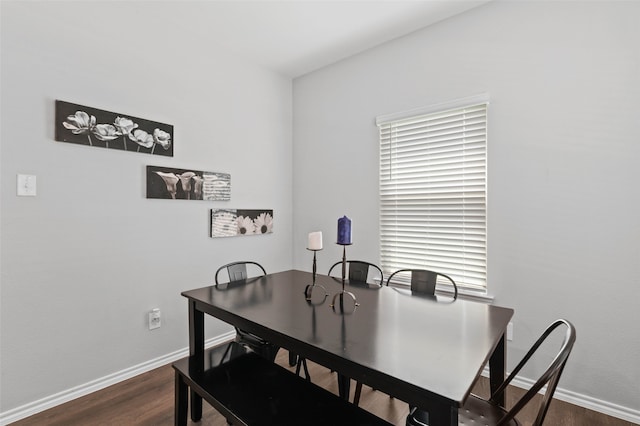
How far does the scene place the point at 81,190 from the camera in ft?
7.06

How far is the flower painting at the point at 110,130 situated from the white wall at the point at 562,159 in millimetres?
2159

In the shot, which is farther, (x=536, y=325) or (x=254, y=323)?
(x=536, y=325)

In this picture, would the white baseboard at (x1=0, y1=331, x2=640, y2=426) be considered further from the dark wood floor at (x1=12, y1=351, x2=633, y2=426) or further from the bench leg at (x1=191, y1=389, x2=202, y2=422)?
the bench leg at (x1=191, y1=389, x2=202, y2=422)

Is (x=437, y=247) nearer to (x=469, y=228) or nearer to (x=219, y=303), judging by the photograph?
(x=469, y=228)

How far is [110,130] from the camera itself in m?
2.27

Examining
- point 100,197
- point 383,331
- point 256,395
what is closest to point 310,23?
point 100,197

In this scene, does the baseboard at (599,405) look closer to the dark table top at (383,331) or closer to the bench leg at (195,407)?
the dark table top at (383,331)

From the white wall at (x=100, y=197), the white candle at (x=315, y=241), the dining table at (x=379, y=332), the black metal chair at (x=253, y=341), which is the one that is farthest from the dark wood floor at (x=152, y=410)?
the white candle at (x=315, y=241)

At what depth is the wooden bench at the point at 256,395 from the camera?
4.26 ft

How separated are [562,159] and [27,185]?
3.43 meters

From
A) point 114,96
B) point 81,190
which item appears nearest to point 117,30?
point 114,96

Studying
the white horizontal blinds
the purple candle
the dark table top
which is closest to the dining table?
the dark table top

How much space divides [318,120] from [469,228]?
194cm

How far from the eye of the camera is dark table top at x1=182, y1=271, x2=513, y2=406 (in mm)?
984
